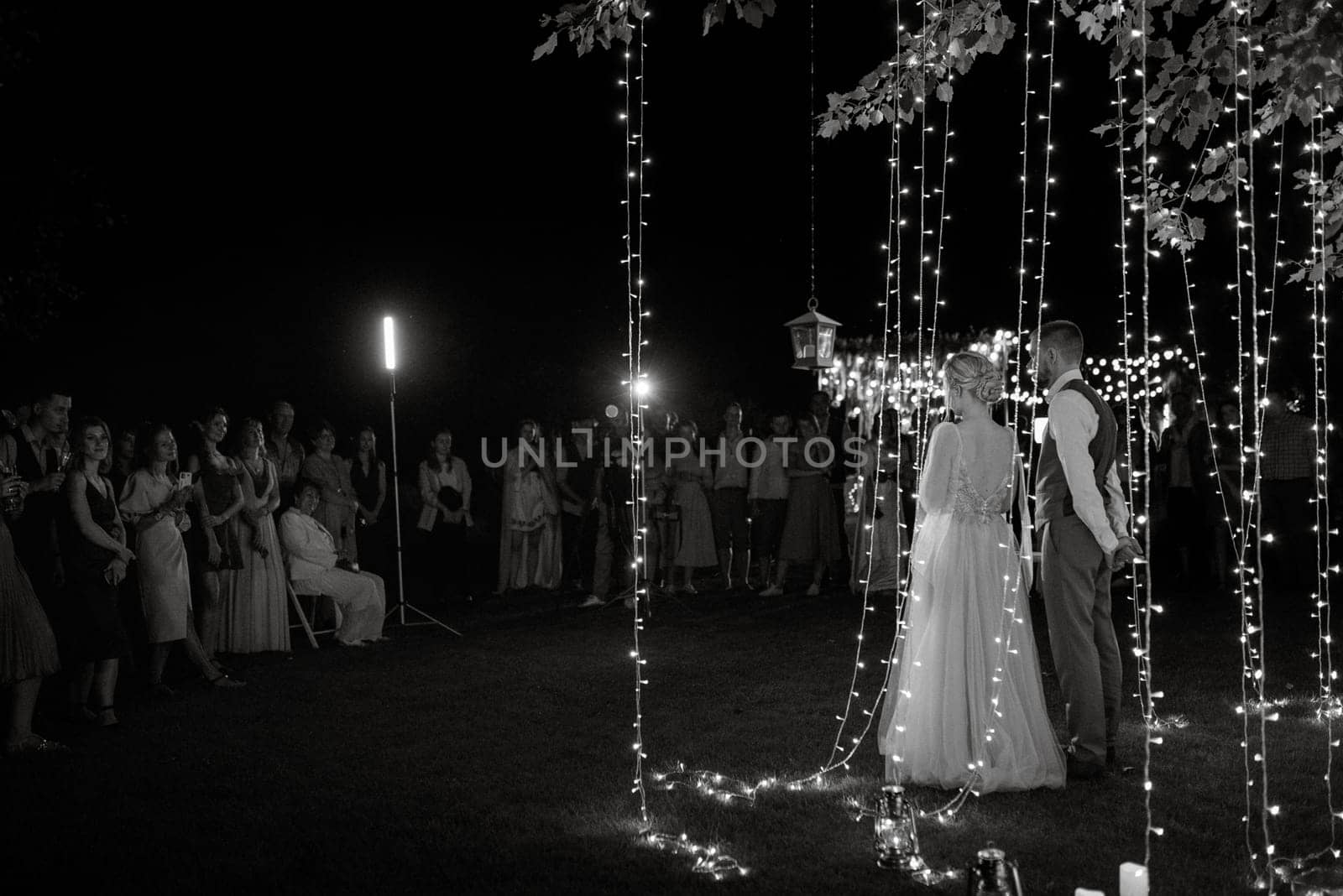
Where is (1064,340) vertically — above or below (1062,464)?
above

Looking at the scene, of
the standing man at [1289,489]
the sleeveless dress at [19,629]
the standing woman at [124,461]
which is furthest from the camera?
the standing man at [1289,489]

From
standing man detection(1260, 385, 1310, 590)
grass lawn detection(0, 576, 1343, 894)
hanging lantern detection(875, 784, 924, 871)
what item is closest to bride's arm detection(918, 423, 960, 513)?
grass lawn detection(0, 576, 1343, 894)

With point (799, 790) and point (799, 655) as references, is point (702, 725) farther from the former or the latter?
point (799, 655)

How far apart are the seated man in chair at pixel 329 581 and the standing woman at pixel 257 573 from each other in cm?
A: 17

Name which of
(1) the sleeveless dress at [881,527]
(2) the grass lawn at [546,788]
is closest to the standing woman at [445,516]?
(2) the grass lawn at [546,788]

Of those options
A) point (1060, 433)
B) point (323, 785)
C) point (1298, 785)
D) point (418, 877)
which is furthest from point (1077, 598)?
point (323, 785)

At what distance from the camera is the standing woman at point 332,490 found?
9.59 m

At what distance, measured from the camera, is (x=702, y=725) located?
5820 millimetres

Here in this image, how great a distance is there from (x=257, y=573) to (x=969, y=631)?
5.62 metres

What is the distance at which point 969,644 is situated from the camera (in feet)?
15.3

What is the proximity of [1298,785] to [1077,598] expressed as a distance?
1.17 m

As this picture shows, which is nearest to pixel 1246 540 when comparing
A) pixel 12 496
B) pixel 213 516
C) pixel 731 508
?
pixel 12 496

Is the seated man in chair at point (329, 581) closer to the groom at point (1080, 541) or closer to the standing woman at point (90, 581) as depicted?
the standing woman at point (90, 581)

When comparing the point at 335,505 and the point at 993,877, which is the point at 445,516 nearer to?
the point at 335,505
